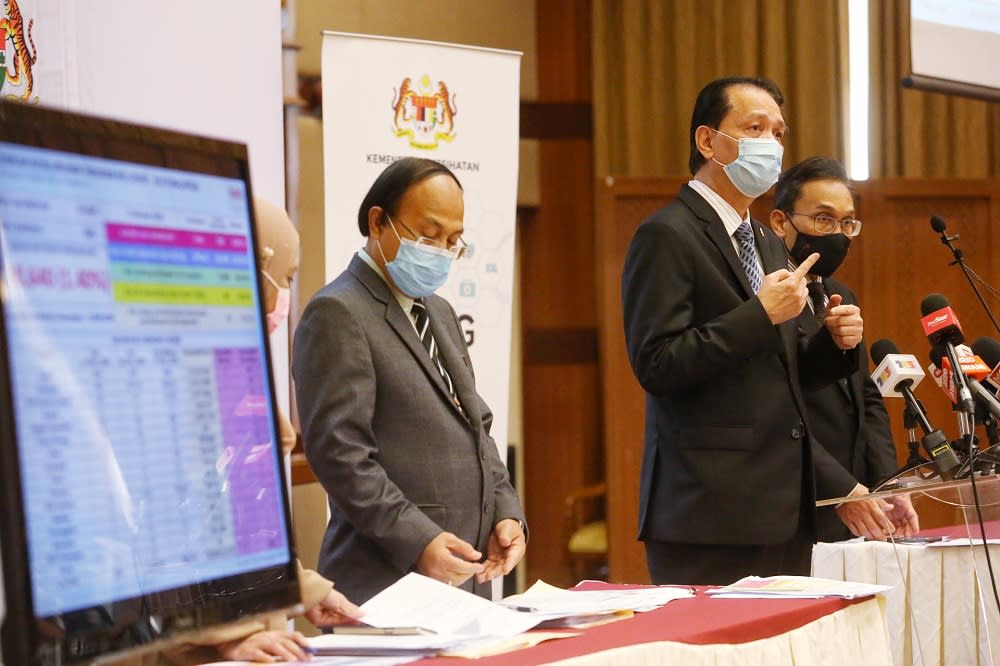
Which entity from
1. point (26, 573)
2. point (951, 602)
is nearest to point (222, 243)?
point (26, 573)

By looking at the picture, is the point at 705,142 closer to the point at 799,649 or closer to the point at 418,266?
the point at 418,266

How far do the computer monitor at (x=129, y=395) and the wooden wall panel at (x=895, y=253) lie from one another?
4.91m

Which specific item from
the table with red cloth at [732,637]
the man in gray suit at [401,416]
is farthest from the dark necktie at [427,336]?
the table with red cloth at [732,637]

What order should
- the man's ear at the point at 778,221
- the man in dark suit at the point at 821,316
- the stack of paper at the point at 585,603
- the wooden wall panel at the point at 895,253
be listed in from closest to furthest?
the stack of paper at the point at 585,603
the man in dark suit at the point at 821,316
the man's ear at the point at 778,221
the wooden wall panel at the point at 895,253

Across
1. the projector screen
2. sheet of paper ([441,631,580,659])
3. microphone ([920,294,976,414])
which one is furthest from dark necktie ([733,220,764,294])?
the projector screen

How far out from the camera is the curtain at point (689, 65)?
656 centimetres

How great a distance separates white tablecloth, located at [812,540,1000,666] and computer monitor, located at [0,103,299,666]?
138 centimetres

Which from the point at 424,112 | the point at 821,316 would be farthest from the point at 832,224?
the point at 424,112

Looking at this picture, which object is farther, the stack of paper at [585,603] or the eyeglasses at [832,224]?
the eyeglasses at [832,224]

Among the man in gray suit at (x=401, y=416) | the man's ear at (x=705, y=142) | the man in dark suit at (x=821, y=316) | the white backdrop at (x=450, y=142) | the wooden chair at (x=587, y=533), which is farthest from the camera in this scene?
the wooden chair at (x=587, y=533)

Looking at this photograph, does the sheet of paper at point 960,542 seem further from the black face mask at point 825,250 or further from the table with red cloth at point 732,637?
the black face mask at point 825,250

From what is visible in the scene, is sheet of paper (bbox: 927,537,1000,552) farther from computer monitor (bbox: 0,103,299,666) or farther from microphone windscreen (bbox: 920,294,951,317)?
computer monitor (bbox: 0,103,299,666)

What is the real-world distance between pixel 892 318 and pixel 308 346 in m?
4.41

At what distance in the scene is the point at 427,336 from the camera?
8.10 ft
